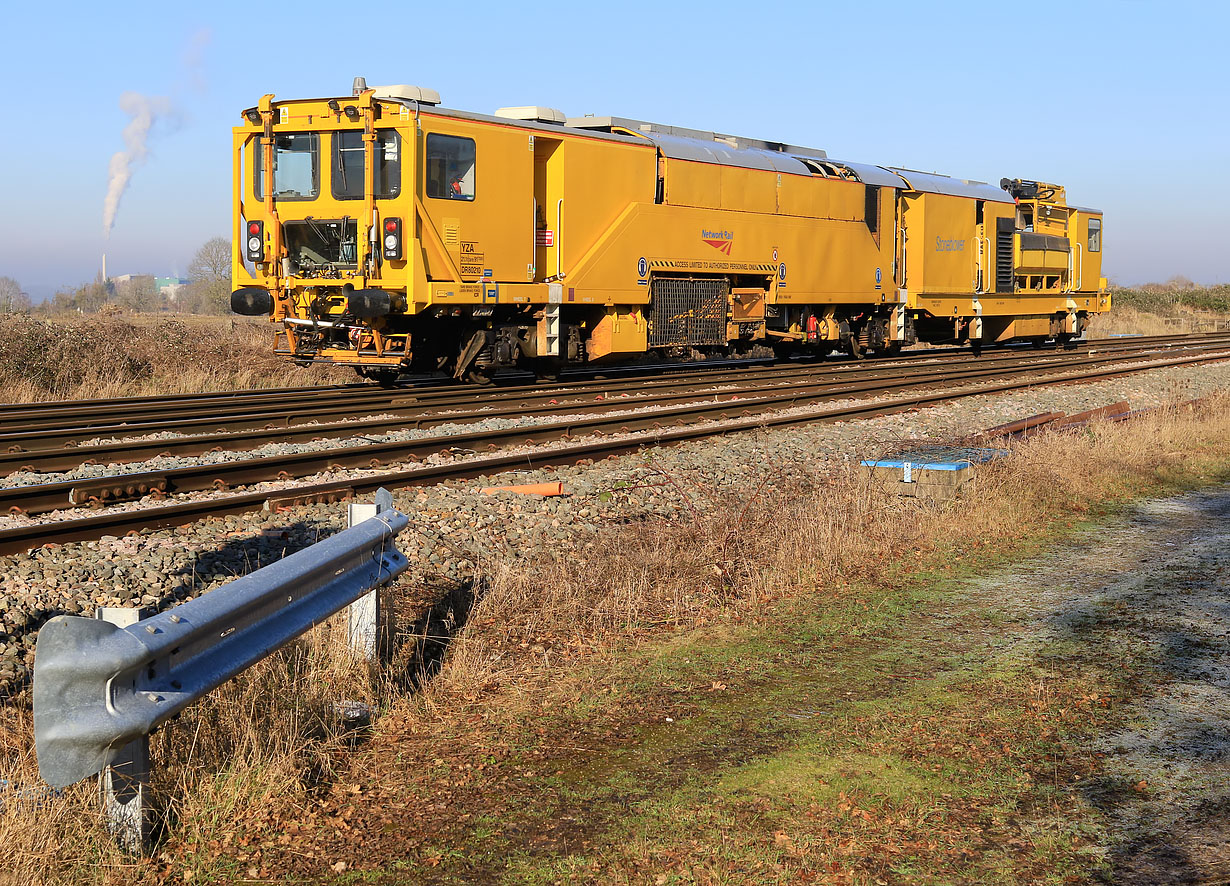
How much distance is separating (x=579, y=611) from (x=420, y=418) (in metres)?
7.25

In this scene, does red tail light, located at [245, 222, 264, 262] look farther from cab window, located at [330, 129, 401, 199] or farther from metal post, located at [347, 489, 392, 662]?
metal post, located at [347, 489, 392, 662]

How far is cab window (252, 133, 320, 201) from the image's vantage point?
15258 mm

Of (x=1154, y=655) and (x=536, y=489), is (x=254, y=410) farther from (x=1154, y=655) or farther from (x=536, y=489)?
(x=1154, y=655)

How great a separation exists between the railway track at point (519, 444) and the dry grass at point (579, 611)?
2111 millimetres

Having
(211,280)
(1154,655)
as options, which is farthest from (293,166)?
(211,280)

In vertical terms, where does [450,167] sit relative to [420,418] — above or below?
above

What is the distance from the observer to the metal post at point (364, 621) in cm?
491

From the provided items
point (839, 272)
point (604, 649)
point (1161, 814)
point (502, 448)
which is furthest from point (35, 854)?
point (839, 272)

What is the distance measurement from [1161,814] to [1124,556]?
412 centimetres

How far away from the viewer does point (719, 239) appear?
63.3 feet

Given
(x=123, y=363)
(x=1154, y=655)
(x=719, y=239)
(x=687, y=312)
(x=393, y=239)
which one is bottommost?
(x=1154, y=655)

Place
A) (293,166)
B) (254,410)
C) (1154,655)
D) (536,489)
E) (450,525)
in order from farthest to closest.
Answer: (293,166)
(254,410)
(536,489)
(450,525)
(1154,655)

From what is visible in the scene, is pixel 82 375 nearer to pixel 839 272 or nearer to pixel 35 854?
pixel 839 272

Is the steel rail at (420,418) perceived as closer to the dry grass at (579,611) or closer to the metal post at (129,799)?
the dry grass at (579,611)
